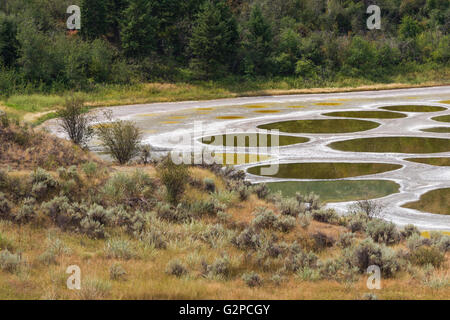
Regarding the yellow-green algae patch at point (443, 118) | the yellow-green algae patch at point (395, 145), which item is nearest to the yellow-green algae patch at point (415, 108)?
the yellow-green algae patch at point (443, 118)

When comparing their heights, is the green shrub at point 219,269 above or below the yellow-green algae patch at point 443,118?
below

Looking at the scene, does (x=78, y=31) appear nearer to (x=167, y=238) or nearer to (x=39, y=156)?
(x=39, y=156)

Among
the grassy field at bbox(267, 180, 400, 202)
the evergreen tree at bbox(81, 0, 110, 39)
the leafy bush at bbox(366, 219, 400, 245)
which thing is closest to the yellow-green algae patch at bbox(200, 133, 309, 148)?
the grassy field at bbox(267, 180, 400, 202)

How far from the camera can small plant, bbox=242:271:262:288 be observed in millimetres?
8266

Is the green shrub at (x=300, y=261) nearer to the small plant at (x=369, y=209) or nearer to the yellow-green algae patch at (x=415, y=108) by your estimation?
the small plant at (x=369, y=209)

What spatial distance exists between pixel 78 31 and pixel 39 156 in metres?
37.8

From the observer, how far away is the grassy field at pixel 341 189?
53.5 feet

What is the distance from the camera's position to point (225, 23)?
47250mm

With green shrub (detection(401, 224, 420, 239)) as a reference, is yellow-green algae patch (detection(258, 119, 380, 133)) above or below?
above

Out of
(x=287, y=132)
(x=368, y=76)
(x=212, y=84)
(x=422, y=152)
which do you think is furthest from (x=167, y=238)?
(x=368, y=76)

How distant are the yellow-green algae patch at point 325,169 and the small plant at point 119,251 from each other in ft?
33.1

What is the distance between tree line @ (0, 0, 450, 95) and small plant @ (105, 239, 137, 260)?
33.7 metres

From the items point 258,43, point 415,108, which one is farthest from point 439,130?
point 258,43

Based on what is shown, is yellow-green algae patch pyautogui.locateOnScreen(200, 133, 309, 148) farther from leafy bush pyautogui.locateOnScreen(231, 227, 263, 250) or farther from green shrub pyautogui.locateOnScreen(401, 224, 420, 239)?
leafy bush pyautogui.locateOnScreen(231, 227, 263, 250)
